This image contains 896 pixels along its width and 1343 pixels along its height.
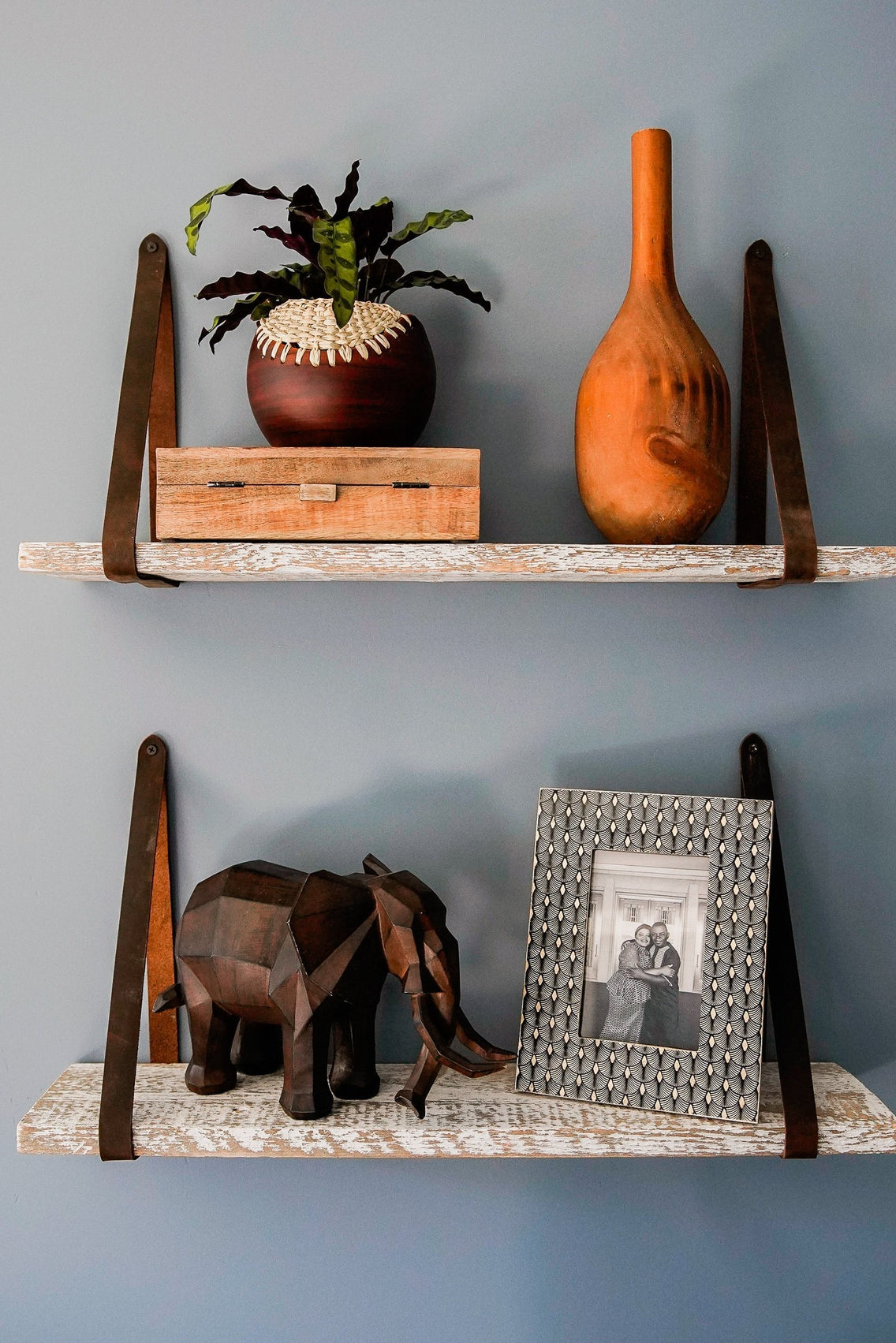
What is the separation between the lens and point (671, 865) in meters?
0.81

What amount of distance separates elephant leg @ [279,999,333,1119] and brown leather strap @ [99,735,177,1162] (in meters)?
0.13

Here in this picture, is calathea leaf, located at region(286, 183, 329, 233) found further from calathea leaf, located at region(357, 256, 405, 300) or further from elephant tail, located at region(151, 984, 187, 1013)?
elephant tail, located at region(151, 984, 187, 1013)

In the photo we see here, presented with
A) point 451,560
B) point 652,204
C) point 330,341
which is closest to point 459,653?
point 451,560

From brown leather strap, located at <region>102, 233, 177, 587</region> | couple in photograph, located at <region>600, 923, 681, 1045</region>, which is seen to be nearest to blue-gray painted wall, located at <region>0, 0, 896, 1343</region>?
brown leather strap, located at <region>102, 233, 177, 587</region>

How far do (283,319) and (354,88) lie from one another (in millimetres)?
274

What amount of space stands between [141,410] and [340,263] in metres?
0.22

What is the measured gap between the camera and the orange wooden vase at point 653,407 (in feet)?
2.46

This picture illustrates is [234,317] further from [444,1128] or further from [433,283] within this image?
[444,1128]

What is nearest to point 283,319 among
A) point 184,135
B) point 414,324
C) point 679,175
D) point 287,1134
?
point 414,324

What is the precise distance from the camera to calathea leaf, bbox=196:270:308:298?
2.50ft

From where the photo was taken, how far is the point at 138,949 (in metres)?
0.82

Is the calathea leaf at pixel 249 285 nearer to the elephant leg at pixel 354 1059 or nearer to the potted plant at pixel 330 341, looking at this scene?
the potted plant at pixel 330 341

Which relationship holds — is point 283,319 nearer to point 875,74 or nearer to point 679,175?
point 679,175

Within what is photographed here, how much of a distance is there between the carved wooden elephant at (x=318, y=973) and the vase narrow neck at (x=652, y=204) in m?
0.53
